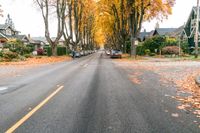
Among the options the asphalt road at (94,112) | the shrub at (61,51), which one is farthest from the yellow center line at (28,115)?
the shrub at (61,51)

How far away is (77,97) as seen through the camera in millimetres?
10000

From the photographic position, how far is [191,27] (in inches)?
2267

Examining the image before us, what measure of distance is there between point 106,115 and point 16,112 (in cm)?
238

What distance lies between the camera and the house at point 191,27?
55.5 meters

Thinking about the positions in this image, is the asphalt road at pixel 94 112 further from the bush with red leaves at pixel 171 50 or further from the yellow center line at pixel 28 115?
the bush with red leaves at pixel 171 50

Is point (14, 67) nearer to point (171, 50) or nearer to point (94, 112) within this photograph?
point (94, 112)

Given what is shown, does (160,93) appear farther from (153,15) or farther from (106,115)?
(153,15)

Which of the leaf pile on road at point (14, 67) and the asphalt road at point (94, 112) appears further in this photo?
the leaf pile on road at point (14, 67)

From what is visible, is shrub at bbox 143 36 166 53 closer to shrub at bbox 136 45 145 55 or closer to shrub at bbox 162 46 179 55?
shrub at bbox 136 45 145 55

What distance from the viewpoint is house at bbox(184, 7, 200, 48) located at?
5553cm

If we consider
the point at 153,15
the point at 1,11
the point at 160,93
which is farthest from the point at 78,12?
the point at 160,93

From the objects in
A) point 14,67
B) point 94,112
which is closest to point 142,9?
point 14,67

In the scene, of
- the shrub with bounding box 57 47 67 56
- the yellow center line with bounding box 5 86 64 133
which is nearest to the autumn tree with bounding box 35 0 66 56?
the shrub with bounding box 57 47 67 56

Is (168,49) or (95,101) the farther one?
(168,49)
